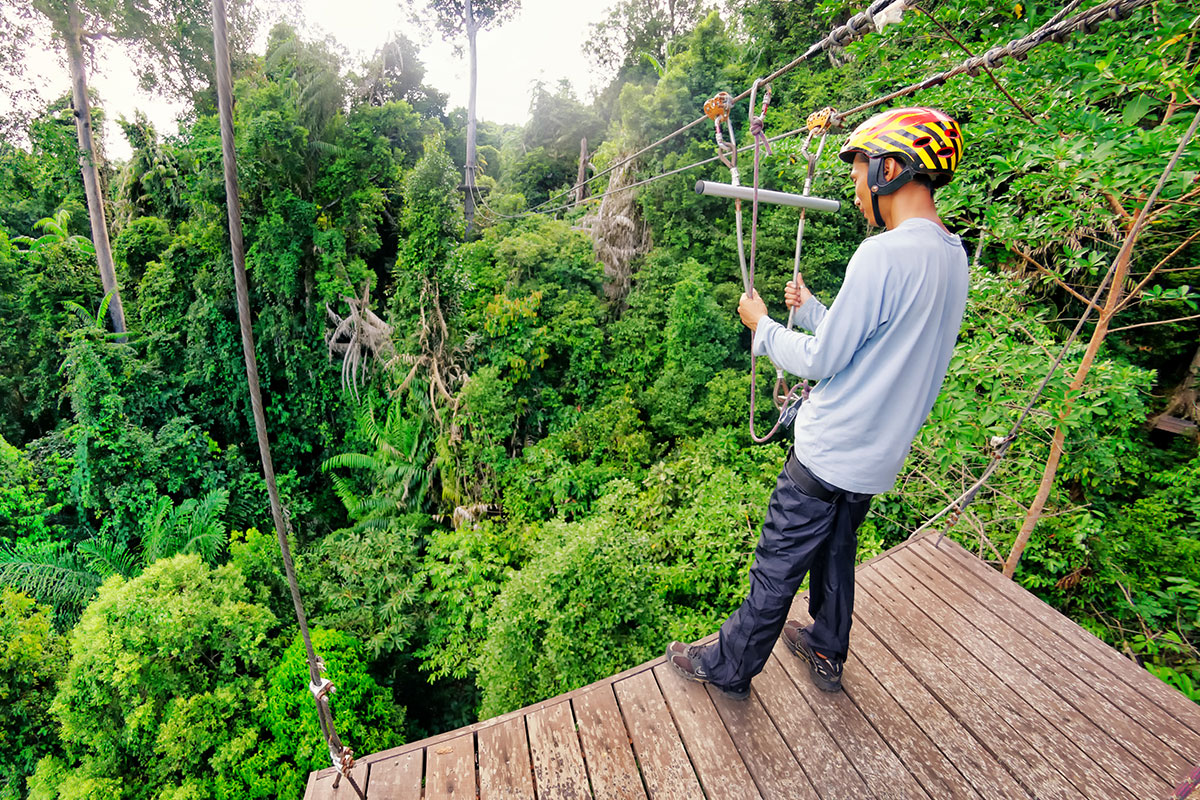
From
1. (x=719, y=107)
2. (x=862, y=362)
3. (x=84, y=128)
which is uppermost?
(x=84, y=128)

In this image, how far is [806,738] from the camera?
147 centimetres

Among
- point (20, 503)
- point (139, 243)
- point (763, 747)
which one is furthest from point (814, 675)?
point (139, 243)

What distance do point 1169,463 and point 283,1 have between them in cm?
1199

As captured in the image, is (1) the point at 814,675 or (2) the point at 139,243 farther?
(2) the point at 139,243

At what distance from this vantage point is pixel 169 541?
20.5 feet

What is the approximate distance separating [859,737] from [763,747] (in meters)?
0.29

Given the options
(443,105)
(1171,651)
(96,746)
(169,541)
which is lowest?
(96,746)

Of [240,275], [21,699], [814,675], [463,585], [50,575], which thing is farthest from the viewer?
[50,575]

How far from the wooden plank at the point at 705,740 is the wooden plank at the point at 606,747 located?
0.55 ft

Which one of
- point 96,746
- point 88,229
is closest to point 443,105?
point 88,229

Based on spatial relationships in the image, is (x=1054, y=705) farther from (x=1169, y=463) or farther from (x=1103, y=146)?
(x=1169, y=463)

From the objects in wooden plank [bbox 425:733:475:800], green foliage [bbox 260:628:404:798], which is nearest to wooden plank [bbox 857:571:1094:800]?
wooden plank [bbox 425:733:475:800]

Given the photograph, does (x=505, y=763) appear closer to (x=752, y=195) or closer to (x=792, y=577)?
(x=792, y=577)

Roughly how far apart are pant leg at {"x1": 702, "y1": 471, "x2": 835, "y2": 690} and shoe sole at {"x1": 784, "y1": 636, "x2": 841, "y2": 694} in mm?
264
